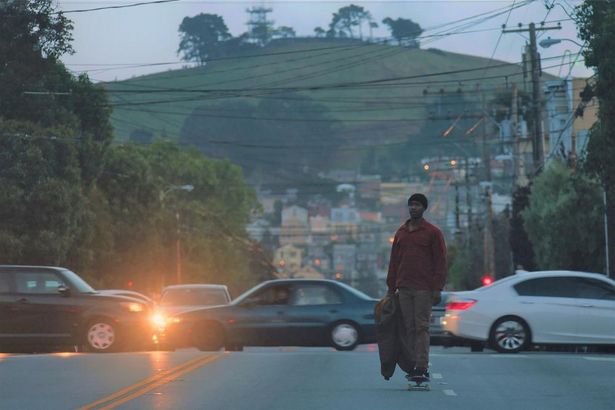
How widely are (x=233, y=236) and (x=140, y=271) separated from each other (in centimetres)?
4233

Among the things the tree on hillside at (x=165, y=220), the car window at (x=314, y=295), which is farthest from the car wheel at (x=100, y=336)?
the tree on hillside at (x=165, y=220)

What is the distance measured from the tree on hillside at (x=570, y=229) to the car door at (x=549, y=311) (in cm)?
2098

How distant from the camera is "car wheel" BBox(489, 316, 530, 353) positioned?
26359mm

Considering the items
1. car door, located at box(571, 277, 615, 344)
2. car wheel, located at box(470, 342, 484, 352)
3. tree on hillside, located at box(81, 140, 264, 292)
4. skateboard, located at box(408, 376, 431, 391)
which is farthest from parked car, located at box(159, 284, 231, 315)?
tree on hillside, located at box(81, 140, 264, 292)

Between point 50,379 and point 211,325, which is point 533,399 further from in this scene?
point 211,325

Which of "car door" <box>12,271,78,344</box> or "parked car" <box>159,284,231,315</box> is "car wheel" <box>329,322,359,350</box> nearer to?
"car door" <box>12,271,78,344</box>

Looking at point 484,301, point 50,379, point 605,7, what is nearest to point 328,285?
point 484,301

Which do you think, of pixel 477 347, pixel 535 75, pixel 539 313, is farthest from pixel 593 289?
pixel 535 75

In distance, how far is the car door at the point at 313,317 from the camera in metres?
28.4

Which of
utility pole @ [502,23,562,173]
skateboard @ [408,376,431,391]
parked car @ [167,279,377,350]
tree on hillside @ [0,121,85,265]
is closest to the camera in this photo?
skateboard @ [408,376,431,391]

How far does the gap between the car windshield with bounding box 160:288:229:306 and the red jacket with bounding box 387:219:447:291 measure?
763 inches

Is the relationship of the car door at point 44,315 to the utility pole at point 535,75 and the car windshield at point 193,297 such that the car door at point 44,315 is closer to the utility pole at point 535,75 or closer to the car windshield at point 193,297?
the car windshield at point 193,297

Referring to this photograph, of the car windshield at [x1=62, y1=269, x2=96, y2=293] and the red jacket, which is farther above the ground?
the red jacket

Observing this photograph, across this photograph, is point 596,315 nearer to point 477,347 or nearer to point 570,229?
point 477,347
